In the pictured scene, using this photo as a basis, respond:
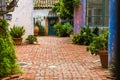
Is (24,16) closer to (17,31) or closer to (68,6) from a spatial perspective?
(17,31)

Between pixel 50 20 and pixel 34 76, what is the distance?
26207 mm

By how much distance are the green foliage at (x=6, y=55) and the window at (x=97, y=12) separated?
11.7 meters

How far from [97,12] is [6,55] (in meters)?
12.1

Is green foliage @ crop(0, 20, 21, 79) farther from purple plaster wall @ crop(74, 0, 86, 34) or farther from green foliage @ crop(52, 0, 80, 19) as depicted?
green foliage @ crop(52, 0, 80, 19)

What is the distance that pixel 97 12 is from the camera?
17516 millimetres

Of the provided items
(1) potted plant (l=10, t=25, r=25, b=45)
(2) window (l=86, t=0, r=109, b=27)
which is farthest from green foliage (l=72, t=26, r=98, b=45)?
(1) potted plant (l=10, t=25, r=25, b=45)

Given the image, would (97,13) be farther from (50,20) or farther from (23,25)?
(50,20)

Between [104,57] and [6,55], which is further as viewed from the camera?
[104,57]

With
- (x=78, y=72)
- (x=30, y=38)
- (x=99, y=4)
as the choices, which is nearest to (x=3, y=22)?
(x=78, y=72)

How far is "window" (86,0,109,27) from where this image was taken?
17.4m

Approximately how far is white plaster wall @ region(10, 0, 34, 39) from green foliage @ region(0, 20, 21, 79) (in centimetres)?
1069

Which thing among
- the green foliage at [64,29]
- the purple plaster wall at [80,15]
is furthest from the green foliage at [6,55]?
the green foliage at [64,29]

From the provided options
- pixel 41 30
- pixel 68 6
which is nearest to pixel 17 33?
pixel 68 6

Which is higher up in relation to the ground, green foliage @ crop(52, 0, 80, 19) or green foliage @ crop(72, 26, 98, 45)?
green foliage @ crop(52, 0, 80, 19)
